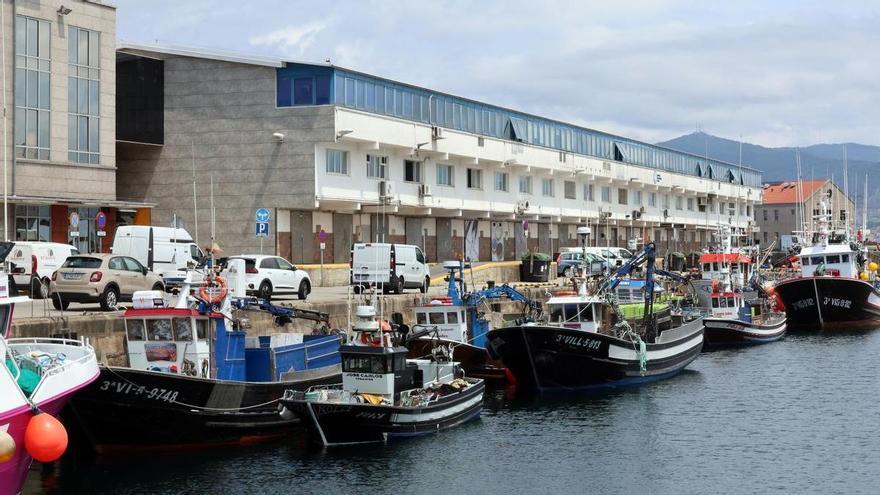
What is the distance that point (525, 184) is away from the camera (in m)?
78.0

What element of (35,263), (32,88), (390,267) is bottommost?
(390,267)

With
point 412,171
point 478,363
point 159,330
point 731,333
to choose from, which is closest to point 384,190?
point 412,171

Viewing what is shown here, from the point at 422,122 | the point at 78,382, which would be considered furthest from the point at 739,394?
the point at 422,122

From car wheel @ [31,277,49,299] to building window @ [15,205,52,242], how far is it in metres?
12.7

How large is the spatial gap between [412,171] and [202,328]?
122 feet

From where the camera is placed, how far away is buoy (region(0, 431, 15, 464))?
62.0 feet

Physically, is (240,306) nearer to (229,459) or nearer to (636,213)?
(229,459)

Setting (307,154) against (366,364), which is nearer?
(366,364)

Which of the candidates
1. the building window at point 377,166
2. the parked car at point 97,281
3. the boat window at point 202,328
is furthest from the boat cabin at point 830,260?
the boat window at point 202,328

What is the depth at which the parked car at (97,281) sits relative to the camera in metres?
→ 34.9

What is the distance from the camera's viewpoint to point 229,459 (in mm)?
27062

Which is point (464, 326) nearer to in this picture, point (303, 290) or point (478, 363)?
point (478, 363)

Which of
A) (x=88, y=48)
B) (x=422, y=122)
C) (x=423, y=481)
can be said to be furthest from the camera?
(x=422, y=122)

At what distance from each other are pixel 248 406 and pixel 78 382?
615 centimetres
